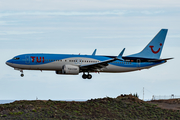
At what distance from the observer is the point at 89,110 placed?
41.2 m

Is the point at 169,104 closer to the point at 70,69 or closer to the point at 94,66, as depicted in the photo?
the point at 94,66

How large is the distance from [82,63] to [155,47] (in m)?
18.1

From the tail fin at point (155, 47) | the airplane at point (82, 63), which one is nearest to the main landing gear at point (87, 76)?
the airplane at point (82, 63)

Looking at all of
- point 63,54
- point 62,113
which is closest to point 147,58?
point 63,54

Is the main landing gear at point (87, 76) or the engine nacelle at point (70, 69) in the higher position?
the engine nacelle at point (70, 69)

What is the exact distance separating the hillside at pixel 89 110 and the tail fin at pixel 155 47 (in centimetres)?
1991

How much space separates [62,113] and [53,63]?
65.4 ft

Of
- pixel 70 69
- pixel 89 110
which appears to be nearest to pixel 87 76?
pixel 70 69

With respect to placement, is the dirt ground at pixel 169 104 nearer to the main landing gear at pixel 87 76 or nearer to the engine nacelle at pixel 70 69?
the main landing gear at pixel 87 76

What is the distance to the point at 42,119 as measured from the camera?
35906mm

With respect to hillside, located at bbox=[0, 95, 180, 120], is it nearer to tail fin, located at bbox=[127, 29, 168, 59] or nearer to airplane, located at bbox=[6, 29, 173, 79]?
airplane, located at bbox=[6, 29, 173, 79]

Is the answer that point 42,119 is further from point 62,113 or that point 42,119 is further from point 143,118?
point 143,118

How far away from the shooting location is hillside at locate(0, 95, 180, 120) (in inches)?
1475

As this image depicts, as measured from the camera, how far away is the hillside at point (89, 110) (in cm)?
3747
